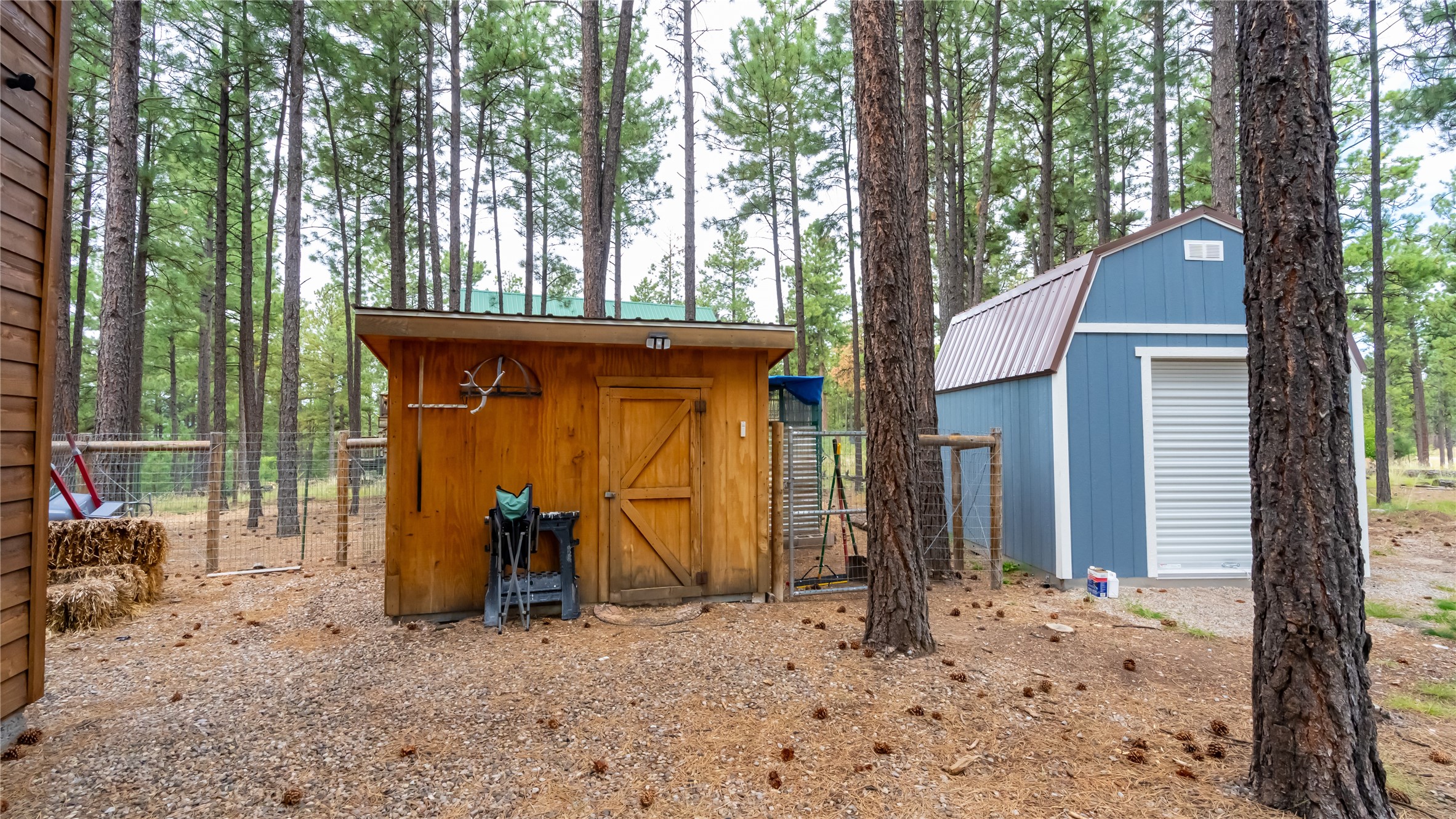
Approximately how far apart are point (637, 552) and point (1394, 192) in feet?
72.3

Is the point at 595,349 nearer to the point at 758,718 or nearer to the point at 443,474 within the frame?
the point at 443,474

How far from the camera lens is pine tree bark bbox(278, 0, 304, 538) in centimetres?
884

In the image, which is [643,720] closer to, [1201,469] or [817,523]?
[817,523]

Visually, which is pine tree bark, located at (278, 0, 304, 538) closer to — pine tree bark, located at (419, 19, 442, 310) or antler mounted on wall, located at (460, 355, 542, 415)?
pine tree bark, located at (419, 19, 442, 310)

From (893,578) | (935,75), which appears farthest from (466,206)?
(893,578)

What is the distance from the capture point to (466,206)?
16078 mm

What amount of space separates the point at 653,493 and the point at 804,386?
3408mm

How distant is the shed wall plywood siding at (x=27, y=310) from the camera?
2465mm

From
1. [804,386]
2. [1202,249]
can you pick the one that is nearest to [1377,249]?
[1202,249]

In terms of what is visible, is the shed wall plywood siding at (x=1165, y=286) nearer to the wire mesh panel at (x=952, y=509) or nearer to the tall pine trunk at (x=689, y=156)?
the wire mesh panel at (x=952, y=509)

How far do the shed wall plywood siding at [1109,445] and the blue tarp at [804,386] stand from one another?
2854 millimetres

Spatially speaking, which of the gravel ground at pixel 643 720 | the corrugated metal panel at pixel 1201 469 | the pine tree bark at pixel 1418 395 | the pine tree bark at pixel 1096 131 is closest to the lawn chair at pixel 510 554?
the gravel ground at pixel 643 720

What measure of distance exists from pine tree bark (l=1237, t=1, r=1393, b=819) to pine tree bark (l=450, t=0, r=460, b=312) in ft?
39.8

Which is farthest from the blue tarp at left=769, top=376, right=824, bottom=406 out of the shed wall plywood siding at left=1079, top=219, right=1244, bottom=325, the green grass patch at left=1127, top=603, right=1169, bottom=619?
the green grass patch at left=1127, top=603, right=1169, bottom=619
